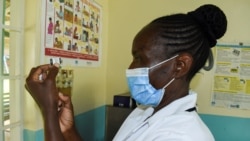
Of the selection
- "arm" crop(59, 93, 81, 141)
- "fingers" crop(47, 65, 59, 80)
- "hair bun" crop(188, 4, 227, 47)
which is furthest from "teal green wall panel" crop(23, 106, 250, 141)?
"hair bun" crop(188, 4, 227, 47)

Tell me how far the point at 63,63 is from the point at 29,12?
1.12 ft

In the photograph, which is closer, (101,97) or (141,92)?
(141,92)

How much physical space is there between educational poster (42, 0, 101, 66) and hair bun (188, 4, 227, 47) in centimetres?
72

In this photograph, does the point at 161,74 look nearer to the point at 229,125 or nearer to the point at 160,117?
the point at 160,117

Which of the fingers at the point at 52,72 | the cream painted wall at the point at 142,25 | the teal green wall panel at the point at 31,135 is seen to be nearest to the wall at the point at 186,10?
the cream painted wall at the point at 142,25

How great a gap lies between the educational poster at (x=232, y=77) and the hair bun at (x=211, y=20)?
97cm

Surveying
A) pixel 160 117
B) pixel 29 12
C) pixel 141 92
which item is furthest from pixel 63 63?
pixel 160 117

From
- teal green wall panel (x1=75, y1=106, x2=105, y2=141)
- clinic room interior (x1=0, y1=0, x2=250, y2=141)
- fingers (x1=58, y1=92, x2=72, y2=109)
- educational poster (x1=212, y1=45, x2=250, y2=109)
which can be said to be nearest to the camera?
fingers (x1=58, y1=92, x2=72, y2=109)

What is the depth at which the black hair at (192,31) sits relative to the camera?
84 centimetres

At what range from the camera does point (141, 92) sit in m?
0.94

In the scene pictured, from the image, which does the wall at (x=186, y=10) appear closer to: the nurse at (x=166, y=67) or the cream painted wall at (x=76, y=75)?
the cream painted wall at (x=76, y=75)

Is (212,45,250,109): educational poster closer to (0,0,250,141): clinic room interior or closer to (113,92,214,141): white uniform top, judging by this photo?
(0,0,250,141): clinic room interior

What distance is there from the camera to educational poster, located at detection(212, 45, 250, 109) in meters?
1.74

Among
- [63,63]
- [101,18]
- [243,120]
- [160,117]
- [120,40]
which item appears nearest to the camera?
[160,117]
